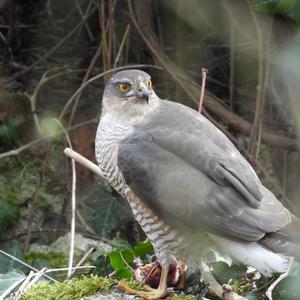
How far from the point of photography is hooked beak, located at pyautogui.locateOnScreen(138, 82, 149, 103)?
343cm

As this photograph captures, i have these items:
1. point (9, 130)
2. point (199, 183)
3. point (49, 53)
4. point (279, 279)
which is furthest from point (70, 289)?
point (49, 53)

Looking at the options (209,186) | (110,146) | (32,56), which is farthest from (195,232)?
(32,56)

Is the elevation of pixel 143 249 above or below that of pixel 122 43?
below

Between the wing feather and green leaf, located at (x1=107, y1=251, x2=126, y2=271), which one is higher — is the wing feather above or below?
above

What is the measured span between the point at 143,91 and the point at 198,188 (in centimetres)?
60

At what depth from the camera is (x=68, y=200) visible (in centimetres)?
496

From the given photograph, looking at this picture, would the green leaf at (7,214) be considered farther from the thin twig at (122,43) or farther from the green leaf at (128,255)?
the green leaf at (128,255)

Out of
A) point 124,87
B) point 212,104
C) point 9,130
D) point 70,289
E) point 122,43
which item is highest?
point 124,87

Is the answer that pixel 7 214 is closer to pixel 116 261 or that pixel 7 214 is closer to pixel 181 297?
pixel 116 261

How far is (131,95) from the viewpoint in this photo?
3.51 m

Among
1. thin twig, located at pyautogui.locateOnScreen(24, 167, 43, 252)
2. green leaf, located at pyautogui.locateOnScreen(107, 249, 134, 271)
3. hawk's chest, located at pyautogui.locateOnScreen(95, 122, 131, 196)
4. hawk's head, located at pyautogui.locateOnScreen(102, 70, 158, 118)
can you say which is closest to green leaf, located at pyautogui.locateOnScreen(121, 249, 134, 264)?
green leaf, located at pyautogui.locateOnScreen(107, 249, 134, 271)

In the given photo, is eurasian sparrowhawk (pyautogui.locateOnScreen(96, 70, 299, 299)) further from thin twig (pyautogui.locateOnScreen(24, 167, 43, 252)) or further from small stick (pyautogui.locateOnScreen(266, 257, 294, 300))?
thin twig (pyautogui.locateOnScreen(24, 167, 43, 252))

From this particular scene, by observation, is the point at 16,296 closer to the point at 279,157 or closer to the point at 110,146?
the point at 110,146

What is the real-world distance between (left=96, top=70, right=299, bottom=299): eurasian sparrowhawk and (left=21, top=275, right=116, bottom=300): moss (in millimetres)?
197
